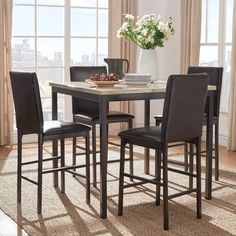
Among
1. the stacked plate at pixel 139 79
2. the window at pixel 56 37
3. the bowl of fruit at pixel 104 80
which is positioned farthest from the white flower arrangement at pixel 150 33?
the window at pixel 56 37

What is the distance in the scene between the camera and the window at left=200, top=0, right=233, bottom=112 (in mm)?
6355

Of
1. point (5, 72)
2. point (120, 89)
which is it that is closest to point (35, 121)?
point (120, 89)

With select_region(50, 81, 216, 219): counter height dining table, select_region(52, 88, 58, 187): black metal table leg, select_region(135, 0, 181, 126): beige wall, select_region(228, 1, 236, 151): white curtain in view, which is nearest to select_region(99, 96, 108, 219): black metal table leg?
select_region(50, 81, 216, 219): counter height dining table

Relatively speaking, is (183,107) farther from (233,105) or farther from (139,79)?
(233,105)

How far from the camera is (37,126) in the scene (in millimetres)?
3746

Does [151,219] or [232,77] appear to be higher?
[232,77]

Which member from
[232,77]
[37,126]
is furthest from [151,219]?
[232,77]

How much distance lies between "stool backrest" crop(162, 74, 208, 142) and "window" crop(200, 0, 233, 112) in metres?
2.89

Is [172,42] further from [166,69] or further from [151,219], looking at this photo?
[151,219]

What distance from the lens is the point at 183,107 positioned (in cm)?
351

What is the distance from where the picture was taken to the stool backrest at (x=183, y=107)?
3396 mm

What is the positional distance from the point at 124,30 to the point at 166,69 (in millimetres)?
3097

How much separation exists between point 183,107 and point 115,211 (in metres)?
0.98

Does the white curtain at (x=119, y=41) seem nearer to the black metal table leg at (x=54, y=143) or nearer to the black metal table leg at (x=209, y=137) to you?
the black metal table leg at (x=54, y=143)
